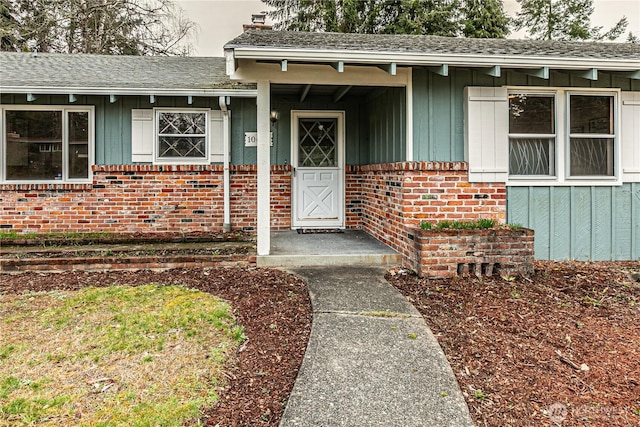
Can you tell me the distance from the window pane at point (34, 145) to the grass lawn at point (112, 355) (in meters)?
3.90

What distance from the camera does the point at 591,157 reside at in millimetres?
5930

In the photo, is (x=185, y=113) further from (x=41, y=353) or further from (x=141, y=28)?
(x=141, y=28)

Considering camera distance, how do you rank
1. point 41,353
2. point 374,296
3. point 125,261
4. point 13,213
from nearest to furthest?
point 41,353 < point 374,296 < point 125,261 < point 13,213

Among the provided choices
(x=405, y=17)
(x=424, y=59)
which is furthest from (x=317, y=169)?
(x=405, y=17)

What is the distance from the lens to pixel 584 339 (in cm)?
342

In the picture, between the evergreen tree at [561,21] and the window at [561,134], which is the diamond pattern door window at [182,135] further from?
the evergreen tree at [561,21]

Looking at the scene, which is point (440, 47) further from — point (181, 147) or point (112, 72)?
point (112, 72)

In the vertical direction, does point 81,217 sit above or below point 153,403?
above

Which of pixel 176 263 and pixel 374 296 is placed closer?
pixel 374 296

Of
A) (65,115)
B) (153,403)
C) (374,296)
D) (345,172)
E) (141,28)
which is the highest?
(141,28)

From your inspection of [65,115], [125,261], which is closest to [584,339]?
[125,261]

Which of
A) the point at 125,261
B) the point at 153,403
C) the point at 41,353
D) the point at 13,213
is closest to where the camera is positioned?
the point at 153,403

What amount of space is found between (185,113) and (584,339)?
6.98 metres

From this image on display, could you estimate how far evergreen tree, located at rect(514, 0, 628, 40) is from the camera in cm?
1945
